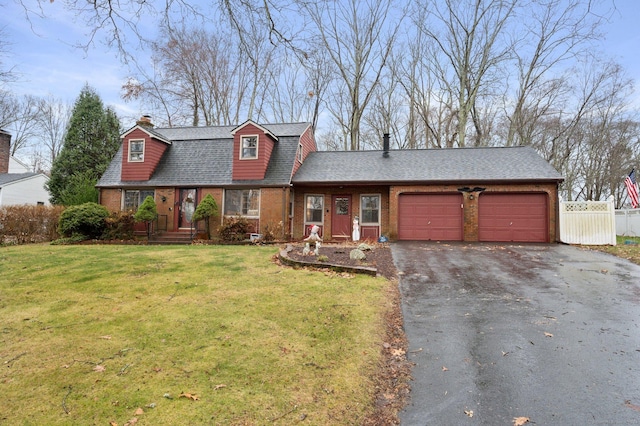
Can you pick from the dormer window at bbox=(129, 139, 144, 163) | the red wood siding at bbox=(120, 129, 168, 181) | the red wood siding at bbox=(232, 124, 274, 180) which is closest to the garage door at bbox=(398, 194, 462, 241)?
the red wood siding at bbox=(232, 124, 274, 180)

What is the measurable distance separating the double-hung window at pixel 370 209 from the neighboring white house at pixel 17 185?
23799mm

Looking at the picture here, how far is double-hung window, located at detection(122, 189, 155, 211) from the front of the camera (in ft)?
51.6

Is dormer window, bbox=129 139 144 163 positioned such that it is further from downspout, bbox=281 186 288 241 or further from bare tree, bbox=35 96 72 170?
bare tree, bbox=35 96 72 170

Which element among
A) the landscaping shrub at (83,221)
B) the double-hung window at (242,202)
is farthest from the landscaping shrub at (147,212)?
the double-hung window at (242,202)

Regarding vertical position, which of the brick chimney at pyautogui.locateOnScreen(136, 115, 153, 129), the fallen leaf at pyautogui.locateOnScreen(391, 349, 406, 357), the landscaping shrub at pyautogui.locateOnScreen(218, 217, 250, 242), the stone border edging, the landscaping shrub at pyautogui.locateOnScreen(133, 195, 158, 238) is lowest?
the fallen leaf at pyautogui.locateOnScreen(391, 349, 406, 357)

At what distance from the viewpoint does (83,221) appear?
43.5 ft

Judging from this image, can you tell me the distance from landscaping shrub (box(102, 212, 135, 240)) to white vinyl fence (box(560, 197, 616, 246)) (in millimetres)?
17724

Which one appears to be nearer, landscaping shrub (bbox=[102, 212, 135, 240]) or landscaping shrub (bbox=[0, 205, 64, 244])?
landscaping shrub (bbox=[0, 205, 64, 244])

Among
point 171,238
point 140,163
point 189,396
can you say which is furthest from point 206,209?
point 189,396

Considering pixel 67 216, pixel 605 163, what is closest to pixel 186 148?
pixel 67 216

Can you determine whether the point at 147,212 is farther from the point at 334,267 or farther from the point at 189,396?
the point at 189,396

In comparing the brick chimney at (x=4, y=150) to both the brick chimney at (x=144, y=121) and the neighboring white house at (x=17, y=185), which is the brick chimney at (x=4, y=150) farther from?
the brick chimney at (x=144, y=121)

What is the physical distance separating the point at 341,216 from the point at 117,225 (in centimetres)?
980

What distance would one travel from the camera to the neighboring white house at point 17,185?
72.8ft
